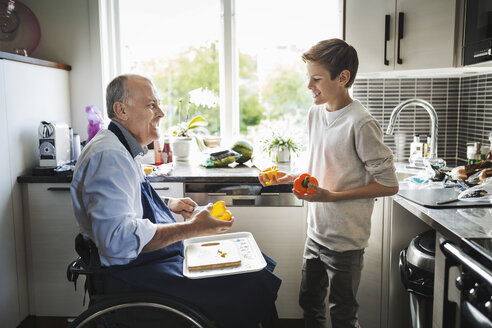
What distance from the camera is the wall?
2.80 metres

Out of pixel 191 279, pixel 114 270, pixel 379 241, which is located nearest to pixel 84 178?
pixel 114 270

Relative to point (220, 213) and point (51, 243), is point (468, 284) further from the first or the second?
point (51, 243)

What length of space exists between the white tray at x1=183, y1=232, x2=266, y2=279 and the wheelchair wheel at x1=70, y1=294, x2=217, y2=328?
11 centimetres

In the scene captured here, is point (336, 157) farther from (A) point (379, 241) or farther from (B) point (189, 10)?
(B) point (189, 10)

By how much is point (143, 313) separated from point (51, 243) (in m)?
1.19

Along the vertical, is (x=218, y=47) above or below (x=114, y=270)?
above

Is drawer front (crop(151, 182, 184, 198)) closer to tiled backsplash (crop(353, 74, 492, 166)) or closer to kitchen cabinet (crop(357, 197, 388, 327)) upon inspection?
kitchen cabinet (crop(357, 197, 388, 327))

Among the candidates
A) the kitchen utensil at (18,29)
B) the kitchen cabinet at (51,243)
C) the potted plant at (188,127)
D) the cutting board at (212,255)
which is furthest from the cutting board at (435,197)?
the kitchen utensil at (18,29)

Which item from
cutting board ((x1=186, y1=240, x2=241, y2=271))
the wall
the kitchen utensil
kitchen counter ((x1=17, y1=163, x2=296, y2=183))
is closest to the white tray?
cutting board ((x1=186, y1=240, x2=241, y2=271))

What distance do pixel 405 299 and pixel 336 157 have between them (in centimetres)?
97

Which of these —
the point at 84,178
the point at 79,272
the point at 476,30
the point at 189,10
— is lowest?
the point at 79,272

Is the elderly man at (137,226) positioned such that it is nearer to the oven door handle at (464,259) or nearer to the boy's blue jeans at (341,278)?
the boy's blue jeans at (341,278)

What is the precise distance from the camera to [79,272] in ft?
4.56

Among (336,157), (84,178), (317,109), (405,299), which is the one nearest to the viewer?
(84,178)
